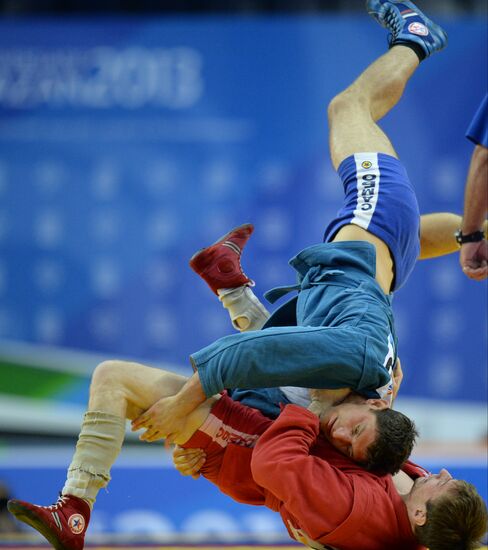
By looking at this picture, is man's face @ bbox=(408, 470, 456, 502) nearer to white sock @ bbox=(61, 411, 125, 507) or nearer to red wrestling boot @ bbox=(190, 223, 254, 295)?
white sock @ bbox=(61, 411, 125, 507)

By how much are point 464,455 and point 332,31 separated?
9.05 ft

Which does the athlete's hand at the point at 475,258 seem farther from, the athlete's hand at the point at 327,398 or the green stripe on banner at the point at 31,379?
the green stripe on banner at the point at 31,379

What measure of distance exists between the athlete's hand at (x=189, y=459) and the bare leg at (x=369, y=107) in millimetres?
885

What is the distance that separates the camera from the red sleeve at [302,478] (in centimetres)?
257

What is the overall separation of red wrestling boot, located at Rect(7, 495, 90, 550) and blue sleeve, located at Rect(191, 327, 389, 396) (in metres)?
0.48

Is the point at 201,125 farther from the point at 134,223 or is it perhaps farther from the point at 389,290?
the point at 389,290

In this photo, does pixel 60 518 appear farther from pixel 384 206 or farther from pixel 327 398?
pixel 384 206

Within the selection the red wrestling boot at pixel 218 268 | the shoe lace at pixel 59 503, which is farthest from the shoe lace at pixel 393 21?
the shoe lace at pixel 59 503

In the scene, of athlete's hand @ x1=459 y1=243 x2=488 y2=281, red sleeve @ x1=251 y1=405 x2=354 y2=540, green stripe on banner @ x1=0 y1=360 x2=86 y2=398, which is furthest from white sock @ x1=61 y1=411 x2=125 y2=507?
green stripe on banner @ x1=0 y1=360 x2=86 y2=398

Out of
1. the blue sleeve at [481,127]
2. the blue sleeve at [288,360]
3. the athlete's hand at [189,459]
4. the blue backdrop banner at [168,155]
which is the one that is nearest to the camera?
the blue sleeve at [288,360]

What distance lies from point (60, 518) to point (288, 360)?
76 cm

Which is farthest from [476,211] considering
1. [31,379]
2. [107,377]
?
[31,379]

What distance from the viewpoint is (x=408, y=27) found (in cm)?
369

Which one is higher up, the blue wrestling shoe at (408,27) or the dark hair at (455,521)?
the blue wrestling shoe at (408,27)
